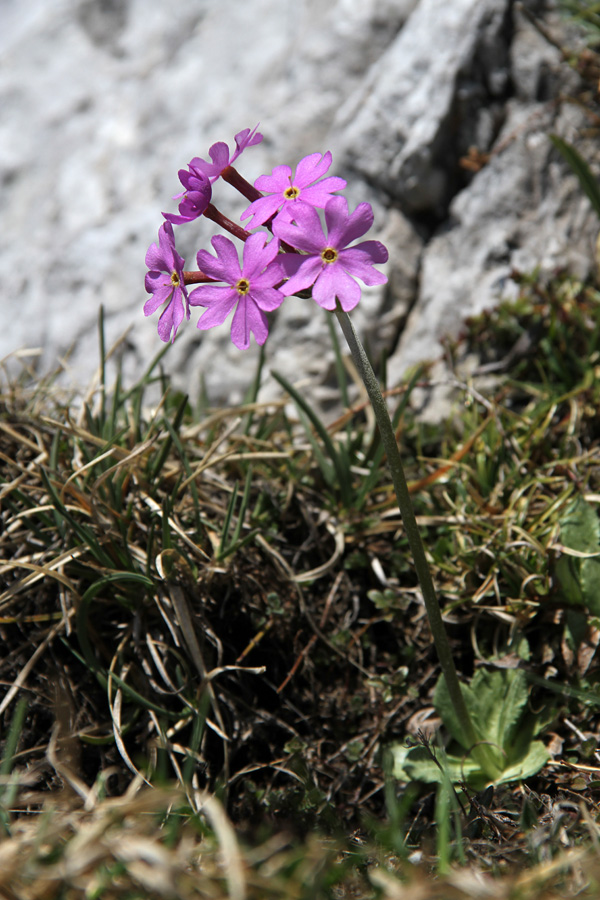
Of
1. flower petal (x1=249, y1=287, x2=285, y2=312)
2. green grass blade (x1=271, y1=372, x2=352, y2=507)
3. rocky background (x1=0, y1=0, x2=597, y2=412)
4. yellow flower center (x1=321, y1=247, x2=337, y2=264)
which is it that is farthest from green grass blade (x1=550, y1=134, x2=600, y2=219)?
flower petal (x1=249, y1=287, x2=285, y2=312)

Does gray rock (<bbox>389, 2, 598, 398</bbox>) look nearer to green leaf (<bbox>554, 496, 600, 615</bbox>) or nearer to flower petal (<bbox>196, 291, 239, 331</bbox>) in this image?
green leaf (<bbox>554, 496, 600, 615</bbox>)

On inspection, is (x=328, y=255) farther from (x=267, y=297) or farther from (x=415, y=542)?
(x=415, y=542)

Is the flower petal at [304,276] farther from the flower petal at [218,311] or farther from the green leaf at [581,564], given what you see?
Answer: the green leaf at [581,564]

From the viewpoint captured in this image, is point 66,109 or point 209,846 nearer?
point 209,846

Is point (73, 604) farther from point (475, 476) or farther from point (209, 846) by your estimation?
point (475, 476)

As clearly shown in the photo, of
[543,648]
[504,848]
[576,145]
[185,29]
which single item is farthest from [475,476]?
[185,29]

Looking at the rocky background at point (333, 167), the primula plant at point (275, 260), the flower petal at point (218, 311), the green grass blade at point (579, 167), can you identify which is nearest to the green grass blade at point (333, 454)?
the rocky background at point (333, 167)
